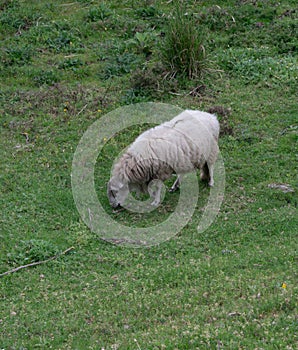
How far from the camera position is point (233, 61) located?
15.4m

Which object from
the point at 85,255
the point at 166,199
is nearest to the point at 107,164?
the point at 166,199

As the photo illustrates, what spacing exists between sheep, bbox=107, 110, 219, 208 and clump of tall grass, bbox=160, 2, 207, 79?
3.88m

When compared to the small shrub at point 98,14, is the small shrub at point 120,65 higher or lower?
lower

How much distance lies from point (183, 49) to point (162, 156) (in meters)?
4.72

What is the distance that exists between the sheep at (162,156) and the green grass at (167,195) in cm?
55

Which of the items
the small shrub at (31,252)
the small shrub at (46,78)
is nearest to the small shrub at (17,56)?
the small shrub at (46,78)

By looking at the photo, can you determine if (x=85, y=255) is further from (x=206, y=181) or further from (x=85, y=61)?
(x=85, y=61)

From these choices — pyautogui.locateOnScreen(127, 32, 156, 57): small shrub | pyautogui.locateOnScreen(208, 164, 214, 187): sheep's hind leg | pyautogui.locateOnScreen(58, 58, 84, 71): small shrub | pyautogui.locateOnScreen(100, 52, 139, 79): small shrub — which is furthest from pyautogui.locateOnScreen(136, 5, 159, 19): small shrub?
pyautogui.locateOnScreen(208, 164, 214, 187): sheep's hind leg

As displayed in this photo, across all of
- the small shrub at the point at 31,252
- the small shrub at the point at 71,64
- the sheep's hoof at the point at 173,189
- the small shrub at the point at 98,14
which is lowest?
the sheep's hoof at the point at 173,189

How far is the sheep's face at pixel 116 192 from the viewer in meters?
10.6

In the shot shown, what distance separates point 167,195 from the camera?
11195 mm

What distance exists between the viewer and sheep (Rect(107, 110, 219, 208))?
1045 cm

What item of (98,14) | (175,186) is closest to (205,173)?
(175,186)

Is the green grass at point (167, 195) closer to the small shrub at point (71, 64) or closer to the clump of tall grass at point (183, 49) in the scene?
the small shrub at point (71, 64)
